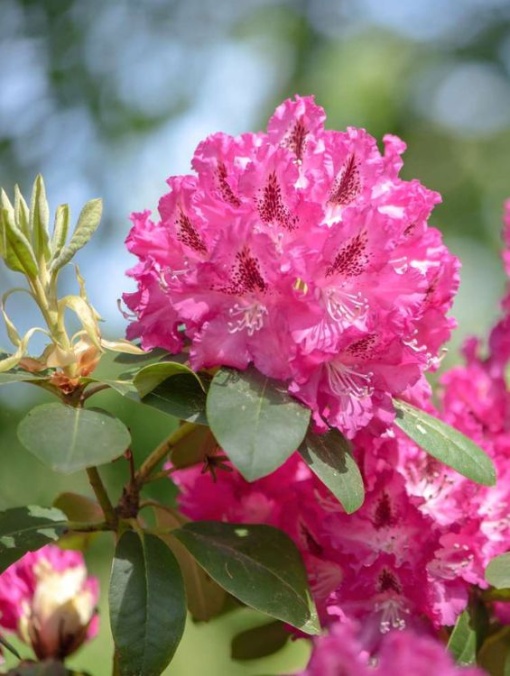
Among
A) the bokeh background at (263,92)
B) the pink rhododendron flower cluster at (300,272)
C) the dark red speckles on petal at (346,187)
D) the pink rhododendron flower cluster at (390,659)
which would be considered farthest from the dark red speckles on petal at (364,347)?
the bokeh background at (263,92)

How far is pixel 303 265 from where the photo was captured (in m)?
0.75

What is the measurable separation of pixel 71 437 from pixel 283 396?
0.15 metres

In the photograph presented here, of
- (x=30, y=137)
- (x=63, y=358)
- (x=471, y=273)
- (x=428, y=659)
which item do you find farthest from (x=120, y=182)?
(x=428, y=659)

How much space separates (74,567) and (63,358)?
323 millimetres

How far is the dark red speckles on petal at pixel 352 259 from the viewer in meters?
0.76

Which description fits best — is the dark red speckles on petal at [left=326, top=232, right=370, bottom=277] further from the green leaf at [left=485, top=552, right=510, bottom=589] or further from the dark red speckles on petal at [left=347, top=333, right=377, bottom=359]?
the green leaf at [left=485, top=552, right=510, bottom=589]

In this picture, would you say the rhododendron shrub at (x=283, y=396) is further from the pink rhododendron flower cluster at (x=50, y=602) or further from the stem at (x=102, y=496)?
the pink rhododendron flower cluster at (x=50, y=602)

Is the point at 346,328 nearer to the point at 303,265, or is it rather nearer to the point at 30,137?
the point at 303,265

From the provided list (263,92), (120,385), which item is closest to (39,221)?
(120,385)

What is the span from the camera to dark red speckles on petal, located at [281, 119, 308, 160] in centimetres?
83

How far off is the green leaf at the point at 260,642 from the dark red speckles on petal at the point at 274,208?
46cm

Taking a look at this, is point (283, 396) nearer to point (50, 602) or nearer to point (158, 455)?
point (158, 455)

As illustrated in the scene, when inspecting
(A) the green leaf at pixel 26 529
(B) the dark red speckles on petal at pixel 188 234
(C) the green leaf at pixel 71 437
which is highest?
(B) the dark red speckles on petal at pixel 188 234

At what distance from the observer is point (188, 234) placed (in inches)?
31.4
